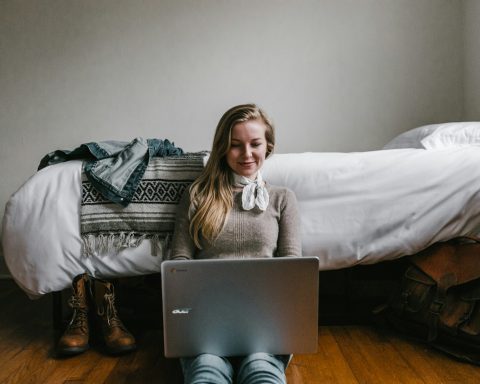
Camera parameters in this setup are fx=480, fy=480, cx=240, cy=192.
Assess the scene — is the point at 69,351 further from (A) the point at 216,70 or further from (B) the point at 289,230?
(A) the point at 216,70

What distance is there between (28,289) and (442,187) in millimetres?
1410

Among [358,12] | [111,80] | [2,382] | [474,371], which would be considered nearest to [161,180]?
[2,382]

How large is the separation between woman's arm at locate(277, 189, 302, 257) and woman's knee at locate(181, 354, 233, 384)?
14.5 inches

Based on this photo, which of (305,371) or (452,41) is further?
(452,41)

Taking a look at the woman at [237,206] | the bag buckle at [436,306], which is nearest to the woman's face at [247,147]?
the woman at [237,206]

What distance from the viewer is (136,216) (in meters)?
1.59

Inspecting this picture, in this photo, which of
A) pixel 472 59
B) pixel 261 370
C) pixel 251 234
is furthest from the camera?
pixel 472 59

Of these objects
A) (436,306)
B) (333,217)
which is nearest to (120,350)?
(333,217)

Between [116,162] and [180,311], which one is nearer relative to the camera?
[180,311]

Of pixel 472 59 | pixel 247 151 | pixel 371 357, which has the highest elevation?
pixel 472 59

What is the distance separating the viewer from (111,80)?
2652 millimetres

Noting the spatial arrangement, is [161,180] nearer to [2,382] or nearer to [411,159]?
[2,382]

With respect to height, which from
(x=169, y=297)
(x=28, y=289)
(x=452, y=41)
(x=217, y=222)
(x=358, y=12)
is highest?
(x=358, y=12)

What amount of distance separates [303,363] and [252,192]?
53 centimetres
